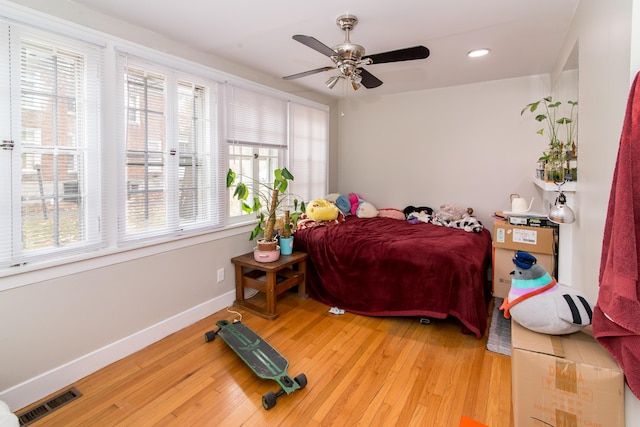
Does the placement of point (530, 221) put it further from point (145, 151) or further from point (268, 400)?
point (145, 151)

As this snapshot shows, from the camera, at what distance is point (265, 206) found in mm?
3641

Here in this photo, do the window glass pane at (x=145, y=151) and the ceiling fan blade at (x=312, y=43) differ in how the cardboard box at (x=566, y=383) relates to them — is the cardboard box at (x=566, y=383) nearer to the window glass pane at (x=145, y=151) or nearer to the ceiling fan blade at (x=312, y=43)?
the ceiling fan blade at (x=312, y=43)

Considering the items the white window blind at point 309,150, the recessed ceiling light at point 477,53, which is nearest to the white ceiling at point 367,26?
the recessed ceiling light at point 477,53

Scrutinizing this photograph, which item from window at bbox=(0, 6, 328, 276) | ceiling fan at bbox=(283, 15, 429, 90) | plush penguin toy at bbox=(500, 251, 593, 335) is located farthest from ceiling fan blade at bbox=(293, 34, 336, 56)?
plush penguin toy at bbox=(500, 251, 593, 335)

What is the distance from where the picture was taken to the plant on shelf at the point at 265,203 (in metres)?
3.15

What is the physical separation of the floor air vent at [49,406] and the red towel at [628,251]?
8.85 ft

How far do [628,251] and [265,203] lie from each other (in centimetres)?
305

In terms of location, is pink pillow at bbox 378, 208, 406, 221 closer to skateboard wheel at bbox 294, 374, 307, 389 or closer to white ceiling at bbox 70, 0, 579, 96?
white ceiling at bbox 70, 0, 579, 96

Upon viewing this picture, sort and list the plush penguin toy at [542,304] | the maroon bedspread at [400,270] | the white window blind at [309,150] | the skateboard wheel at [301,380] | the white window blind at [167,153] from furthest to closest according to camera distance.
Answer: the white window blind at [309,150] → the maroon bedspread at [400,270] → the white window blind at [167,153] → the skateboard wheel at [301,380] → the plush penguin toy at [542,304]

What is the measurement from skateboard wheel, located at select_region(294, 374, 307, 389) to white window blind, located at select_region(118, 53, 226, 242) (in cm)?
153

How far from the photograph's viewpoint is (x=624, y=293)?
1.05 meters

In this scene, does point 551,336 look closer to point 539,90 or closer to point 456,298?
point 456,298

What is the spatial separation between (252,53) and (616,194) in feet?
9.22

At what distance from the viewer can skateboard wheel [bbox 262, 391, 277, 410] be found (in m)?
1.89
